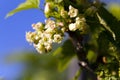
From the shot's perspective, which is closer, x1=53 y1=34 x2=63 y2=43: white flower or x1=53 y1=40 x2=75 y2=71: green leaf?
x1=53 y1=34 x2=63 y2=43: white flower

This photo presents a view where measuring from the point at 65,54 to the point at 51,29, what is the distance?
227mm

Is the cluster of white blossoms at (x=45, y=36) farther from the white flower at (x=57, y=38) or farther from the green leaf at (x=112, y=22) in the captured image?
the green leaf at (x=112, y=22)

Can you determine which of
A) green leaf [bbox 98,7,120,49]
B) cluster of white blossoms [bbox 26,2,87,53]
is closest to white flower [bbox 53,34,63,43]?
cluster of white blossoms [bbox 26,2,87,53]

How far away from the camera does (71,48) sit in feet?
4.19

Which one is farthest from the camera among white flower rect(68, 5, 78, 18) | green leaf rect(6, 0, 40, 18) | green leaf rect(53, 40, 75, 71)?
green leaf rect(53, 40, 75, 71)

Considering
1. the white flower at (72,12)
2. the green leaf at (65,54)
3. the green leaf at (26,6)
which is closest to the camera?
the white flower at (72,12)

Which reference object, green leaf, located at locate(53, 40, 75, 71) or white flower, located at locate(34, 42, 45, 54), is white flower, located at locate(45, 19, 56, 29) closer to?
white flower, located at locate(34, 42, 45, 54)

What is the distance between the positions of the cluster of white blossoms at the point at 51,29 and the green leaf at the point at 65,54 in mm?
178

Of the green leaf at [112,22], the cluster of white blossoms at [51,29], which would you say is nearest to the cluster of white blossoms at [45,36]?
the cluster of white blossoms at [51,29]

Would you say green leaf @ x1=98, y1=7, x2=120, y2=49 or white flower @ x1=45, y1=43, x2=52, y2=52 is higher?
white flower @ x1=45, y1=43, x2=52, y2=52

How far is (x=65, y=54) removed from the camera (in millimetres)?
1278

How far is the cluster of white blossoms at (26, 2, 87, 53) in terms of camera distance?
1.03m

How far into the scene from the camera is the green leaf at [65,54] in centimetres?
126

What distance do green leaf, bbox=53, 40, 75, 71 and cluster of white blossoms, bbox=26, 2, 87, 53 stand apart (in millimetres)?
178
